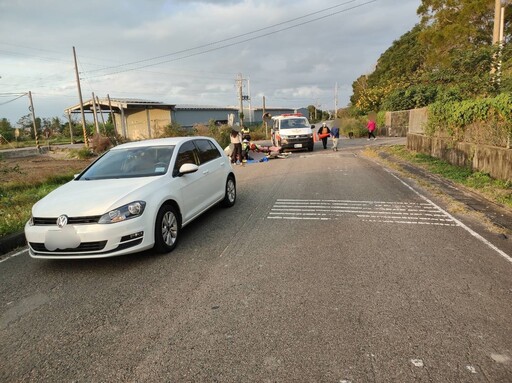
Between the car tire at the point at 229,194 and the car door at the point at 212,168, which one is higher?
the car door at the point at 212,168

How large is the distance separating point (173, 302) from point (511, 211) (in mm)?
6403

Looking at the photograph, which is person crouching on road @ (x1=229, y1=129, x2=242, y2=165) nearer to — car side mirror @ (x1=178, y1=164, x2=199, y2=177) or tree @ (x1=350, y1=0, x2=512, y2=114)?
tree @ (x1=350, y1=0, x2=512, y2=114)

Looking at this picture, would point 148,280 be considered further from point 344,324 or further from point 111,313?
point 344,324

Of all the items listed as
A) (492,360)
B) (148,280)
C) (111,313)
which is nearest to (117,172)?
(148,280)

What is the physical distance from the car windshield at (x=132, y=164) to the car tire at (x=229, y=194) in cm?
182

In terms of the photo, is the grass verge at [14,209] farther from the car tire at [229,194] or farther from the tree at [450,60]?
the tree at [450,60]

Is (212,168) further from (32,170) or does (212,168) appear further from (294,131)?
(32,170)

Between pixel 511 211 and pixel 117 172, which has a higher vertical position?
pixel 117 172

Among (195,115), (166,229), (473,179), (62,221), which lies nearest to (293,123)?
(473,179)

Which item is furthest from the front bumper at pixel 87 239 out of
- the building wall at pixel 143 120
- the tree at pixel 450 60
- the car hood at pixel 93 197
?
the building wall at pixel 143 120

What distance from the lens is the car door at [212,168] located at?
641 centimetres

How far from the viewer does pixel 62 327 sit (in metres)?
3.23

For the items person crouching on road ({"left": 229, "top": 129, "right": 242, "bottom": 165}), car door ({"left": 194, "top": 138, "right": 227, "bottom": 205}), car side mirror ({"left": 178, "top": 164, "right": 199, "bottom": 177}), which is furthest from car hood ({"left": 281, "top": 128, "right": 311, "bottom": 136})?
car side mirror ({"left": 178, "top": 164, "right": 199, "bottom": 177})

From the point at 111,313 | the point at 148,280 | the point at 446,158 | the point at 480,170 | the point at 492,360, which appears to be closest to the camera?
the point at 492,360
